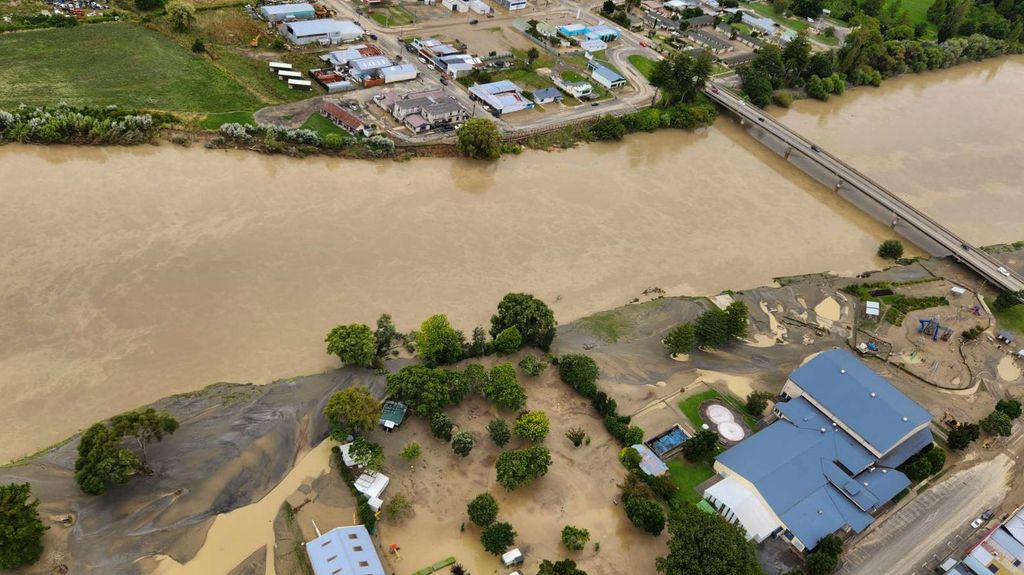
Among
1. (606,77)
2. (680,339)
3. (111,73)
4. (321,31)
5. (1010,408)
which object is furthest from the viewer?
(606,77)

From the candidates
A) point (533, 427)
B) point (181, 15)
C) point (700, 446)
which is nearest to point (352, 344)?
point (533, 427)

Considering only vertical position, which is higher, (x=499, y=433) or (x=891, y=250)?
(x=891, y=250)

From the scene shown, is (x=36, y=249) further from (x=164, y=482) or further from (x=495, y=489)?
(x=495, y=489)

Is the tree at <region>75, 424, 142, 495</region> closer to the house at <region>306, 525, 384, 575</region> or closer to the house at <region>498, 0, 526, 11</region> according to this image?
the house at <region>306, 525, 384, 575</region>

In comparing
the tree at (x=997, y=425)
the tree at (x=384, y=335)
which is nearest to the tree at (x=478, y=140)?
the tree at (x=384, y=335)

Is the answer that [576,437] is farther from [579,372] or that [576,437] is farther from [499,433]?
[499,433]

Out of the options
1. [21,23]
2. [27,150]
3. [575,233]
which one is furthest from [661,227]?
[21,23]

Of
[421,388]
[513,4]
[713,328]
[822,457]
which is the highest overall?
[513,4]

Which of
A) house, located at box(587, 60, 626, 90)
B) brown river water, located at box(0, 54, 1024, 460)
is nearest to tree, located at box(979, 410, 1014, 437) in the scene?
brown river water, located at box(0, 54, 1024, 460)
